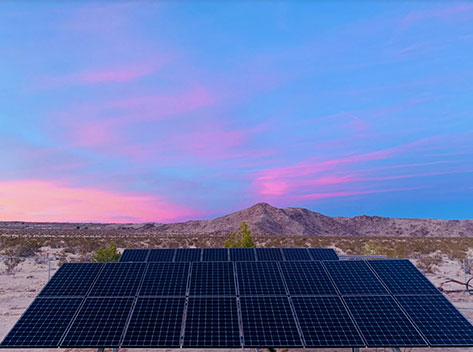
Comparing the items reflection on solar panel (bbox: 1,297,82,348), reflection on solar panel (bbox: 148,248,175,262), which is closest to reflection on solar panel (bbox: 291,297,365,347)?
reflection on solar panel (bbox: 1,297,82,348)

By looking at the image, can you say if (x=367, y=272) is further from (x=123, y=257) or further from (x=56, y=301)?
(x=123, y=257)

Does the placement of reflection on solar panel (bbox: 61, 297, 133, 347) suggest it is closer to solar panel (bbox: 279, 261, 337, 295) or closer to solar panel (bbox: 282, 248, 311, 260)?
solar panel (bbox: 279, 261, 337, 295)

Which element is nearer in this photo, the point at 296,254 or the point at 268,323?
the point at 268,323

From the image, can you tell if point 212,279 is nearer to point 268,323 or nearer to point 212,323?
point 212,323

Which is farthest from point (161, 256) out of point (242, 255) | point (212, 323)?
point (212, 323)

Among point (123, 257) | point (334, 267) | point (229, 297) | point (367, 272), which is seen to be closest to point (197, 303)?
point (229, 297)

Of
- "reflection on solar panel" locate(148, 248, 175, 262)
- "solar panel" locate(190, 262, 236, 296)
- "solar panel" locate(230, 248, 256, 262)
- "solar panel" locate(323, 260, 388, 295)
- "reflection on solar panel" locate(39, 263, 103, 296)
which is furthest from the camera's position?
"reflection on solar panel" locate(148, 248, 175, 262)

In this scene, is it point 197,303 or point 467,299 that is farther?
point 467,299
